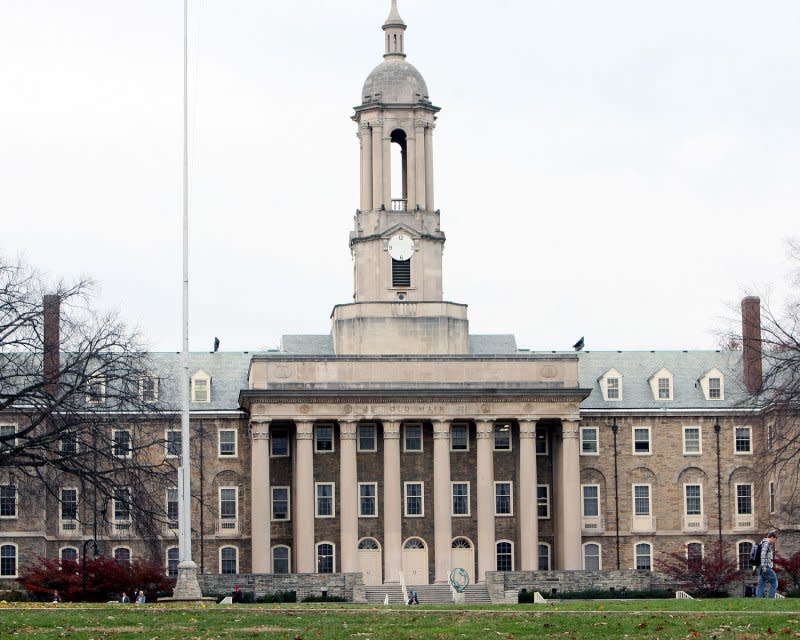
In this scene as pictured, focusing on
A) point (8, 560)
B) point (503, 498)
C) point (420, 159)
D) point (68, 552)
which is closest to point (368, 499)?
point (503, 498)

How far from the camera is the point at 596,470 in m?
116

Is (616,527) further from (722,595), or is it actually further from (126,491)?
(126,491)

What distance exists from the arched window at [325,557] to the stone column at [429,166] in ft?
64.6

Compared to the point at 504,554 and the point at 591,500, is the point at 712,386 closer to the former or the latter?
the point at 591,500

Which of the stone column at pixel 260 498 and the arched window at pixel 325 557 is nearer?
the stone column at pixel 260 498

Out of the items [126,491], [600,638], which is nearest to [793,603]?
[600,638]

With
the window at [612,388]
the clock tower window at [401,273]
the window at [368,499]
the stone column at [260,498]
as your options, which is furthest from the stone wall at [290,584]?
the window at [612,388]

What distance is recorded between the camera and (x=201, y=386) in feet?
382

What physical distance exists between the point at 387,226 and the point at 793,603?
200 ft

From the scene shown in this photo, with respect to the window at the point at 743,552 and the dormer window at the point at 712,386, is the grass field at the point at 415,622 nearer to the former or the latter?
the window at the point at 743,552

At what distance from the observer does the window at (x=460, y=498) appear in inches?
4424

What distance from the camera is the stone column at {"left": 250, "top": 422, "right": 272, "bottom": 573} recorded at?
Answer: 108 metres

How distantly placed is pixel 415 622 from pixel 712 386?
71491 millimetres

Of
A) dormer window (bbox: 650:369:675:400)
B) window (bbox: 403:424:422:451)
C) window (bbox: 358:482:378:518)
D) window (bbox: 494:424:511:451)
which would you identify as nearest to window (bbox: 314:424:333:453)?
window (bbox: 358:482:378:518)
